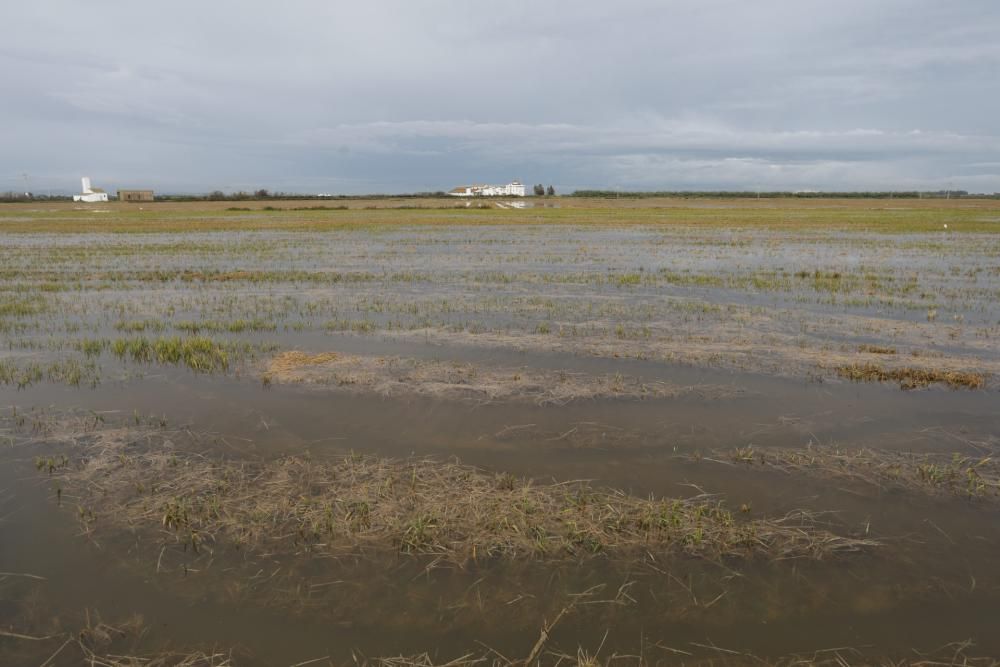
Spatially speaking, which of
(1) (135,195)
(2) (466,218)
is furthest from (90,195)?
(2) (466,218)

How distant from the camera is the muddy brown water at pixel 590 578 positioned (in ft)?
14.2

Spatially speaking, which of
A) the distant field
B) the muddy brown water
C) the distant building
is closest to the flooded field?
the muddy brown water

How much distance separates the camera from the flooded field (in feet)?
14.4

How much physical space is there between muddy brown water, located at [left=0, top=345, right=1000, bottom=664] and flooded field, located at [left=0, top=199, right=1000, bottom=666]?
2 cm

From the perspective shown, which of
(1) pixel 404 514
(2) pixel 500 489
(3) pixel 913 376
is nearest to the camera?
(1) pixel 404 514

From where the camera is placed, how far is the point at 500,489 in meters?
6.17

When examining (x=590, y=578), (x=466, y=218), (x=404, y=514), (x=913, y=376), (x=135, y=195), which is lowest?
(x=590, y=578)

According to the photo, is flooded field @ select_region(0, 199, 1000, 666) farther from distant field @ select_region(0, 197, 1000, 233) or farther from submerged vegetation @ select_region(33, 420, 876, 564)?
distant field @ select_region(0, 197, 1000, 233)

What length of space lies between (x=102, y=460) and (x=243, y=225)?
166ft

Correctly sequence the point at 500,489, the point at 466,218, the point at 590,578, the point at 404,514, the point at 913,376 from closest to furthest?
the point at 590,578, the point at 404,514, the point at 500,489, the point at 913,376, the point at 466,218

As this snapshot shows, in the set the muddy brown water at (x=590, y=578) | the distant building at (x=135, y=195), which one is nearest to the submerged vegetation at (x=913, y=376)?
the muddy brown water at (x=590, y=578)

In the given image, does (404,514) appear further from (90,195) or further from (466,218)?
(90,195)

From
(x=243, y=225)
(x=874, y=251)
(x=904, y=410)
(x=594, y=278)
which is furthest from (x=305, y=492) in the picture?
(x=243, y=225)

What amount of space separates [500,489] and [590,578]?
1522 mm
